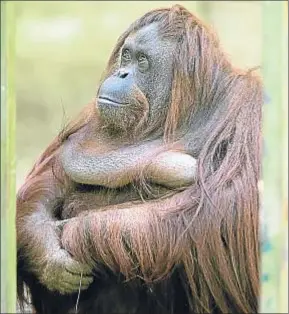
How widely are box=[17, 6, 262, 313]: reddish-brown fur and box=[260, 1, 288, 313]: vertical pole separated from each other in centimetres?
90

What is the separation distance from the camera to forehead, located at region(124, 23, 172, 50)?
2.86 m

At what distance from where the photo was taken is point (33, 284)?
2.86m

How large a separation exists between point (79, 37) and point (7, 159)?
528 centimetres

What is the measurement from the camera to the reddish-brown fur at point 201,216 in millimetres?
2531

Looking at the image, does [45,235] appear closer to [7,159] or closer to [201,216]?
[201,216]

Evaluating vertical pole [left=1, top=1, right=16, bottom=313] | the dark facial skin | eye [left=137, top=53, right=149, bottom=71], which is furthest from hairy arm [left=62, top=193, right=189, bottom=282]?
vertical pole [left=1, top=1, right=16, bottom=313]

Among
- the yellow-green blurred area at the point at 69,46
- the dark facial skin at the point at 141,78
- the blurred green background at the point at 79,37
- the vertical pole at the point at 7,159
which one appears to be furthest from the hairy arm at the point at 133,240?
the blurred green background at the point at 79,37

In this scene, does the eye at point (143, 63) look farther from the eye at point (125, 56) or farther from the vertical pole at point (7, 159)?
the vertical pole at point (7, 159)

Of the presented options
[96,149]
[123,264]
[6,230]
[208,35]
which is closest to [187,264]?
[123,264]

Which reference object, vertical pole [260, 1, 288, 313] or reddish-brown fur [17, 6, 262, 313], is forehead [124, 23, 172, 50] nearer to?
reddish-brown fur [17, 6, 262, 313]

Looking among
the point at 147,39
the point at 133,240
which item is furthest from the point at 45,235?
the point at 147,39

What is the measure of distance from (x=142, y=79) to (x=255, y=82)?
31 centimetres

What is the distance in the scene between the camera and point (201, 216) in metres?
2.54

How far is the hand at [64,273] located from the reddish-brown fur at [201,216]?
23 mm
